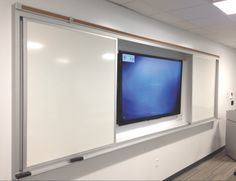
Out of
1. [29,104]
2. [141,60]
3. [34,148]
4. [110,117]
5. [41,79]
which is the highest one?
[141,60]

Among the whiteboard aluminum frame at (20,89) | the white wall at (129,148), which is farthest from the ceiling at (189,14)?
the whiteboard aluminum frame at (20,89)

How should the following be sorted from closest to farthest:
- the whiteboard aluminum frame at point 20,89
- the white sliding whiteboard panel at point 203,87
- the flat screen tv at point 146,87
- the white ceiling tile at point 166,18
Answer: the whiteboard aluminum frame at point 20,89 → the flat screen tv at point 146,87 → the white ceiling tile at point 166,18 → the white sliding whiteboard panel at point 203,87

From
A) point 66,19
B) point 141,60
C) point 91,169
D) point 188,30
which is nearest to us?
point 66,19

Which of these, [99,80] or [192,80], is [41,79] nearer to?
[99,80]

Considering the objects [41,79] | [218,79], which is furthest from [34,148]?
[218,79]

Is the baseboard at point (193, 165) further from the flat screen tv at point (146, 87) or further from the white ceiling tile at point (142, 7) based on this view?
the white ceiling tile at point (142, 7)

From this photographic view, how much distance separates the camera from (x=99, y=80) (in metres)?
2.36

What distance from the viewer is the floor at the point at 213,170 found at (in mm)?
3900

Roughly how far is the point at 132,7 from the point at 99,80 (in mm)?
1060

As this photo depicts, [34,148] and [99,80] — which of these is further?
[99,80]

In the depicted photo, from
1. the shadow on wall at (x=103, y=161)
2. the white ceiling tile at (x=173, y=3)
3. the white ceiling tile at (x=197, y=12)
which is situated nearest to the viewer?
the shadow on wall at (x=103, y=161)

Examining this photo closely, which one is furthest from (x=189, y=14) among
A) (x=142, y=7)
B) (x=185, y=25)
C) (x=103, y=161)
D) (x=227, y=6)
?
(x=103, y=161)

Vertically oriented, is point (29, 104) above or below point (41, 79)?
below

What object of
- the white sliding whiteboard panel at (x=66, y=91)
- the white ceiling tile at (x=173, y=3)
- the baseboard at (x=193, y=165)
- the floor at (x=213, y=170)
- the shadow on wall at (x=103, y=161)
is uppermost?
the white ceiling tile at (x=173, y=3)
